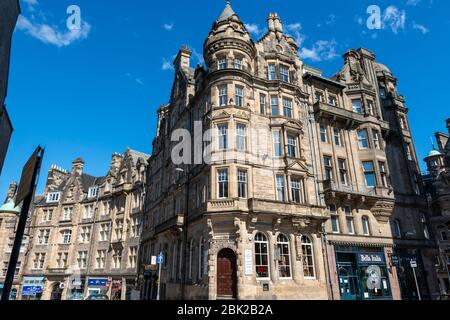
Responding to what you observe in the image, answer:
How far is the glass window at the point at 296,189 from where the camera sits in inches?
971

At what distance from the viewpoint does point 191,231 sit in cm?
2486

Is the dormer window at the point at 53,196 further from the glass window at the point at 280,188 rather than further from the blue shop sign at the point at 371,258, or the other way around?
the blue shop sign at the point at 371,258

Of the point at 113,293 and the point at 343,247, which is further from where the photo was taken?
the point at 113,293

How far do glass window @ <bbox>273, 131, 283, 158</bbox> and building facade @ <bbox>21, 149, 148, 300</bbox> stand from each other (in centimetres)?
2603

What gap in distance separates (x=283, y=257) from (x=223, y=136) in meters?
10.7

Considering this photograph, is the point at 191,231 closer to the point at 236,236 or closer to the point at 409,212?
the point at 236,236

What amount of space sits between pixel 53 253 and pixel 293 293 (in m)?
45.4

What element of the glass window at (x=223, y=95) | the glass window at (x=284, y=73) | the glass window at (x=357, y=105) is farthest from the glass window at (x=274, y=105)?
the glass window at (x=357, y=105)

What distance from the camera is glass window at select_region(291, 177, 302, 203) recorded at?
24652 millimetres

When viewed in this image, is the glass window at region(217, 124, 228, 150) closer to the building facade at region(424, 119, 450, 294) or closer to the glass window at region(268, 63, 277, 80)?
the glass window at region(268, 63, 277, 80)

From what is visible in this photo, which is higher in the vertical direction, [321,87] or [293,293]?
[321,87]

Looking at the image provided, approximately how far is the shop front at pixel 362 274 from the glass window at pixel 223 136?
12952mm
